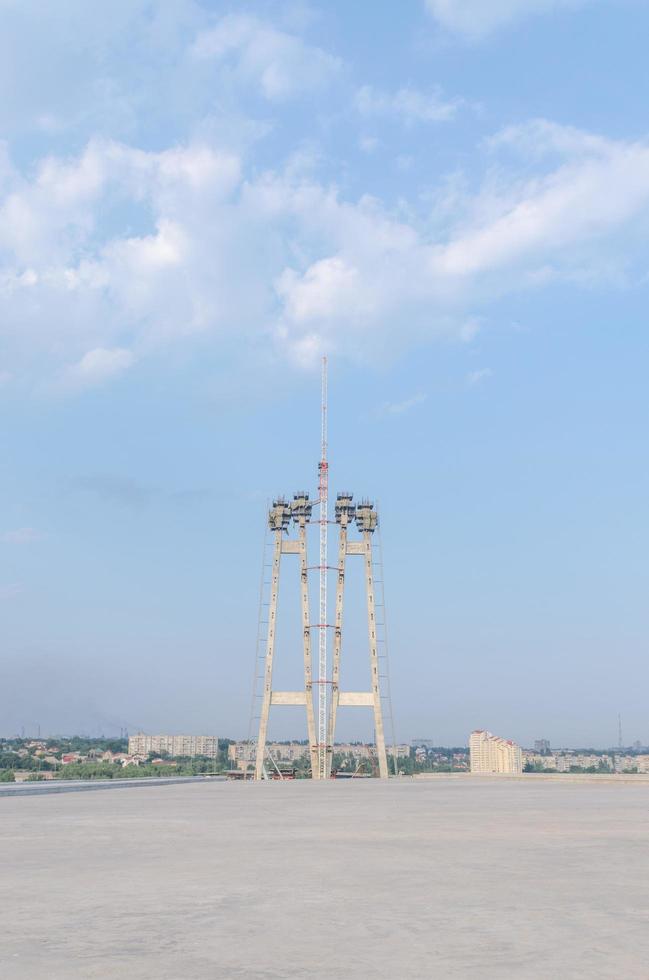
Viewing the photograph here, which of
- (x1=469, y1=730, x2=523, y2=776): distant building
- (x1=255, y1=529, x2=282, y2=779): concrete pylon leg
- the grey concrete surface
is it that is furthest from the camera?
(x1=469, y1=730, x2=523, y2=776): distant building

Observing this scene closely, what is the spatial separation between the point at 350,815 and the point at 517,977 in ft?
56.4

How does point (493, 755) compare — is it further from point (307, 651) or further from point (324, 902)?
point (324, 902)

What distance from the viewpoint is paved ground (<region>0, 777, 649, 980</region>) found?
6.61 meters

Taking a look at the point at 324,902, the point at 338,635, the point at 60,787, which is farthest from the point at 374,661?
the point at 324,902

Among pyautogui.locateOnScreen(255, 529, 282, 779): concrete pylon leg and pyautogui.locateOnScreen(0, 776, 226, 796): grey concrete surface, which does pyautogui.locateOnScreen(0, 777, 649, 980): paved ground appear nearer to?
pyautogui.locateOnScreen(0, 776, 226, 796): grey concrete surface

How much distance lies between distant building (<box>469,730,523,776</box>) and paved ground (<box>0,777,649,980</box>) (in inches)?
2889

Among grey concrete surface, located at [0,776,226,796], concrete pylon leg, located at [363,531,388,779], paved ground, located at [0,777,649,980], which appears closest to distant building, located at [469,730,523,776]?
concrete pylon leg, located at [363,531,388,779]

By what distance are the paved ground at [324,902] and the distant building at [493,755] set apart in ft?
241

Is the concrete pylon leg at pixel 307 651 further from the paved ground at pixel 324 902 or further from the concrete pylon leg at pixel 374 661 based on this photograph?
the paved ground at pixel 324 902

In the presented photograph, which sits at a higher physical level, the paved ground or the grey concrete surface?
the paved ground

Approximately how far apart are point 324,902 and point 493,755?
95.2m

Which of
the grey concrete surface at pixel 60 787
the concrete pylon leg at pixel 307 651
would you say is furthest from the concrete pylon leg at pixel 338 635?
the grey concrete surface at pixel 60 787

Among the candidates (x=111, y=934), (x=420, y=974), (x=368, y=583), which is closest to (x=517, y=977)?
(x=420, y=974)

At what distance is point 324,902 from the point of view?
916cm
